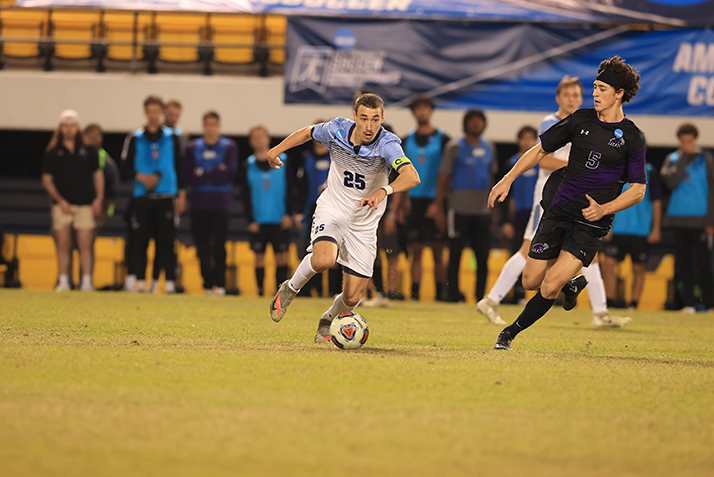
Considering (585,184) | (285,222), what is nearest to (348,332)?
(585,184)

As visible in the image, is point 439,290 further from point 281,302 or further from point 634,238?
point 281,302

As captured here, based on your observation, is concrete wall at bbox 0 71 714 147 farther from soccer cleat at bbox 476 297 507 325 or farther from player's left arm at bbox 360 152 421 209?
player's left arm at bbox 360 152 421 209

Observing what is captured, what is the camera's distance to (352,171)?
6.20m

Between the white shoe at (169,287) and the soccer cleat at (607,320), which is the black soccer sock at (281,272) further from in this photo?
the soccer cleat at (607,320)

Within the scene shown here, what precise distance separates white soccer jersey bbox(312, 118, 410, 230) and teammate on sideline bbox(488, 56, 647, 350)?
2.95 feet

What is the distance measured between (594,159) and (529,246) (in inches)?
86.0

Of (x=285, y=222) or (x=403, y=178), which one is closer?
(x=403, y=178)

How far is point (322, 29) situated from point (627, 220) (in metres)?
6.04

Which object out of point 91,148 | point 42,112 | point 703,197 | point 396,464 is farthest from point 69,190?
point 396,464

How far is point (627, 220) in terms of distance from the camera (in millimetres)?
12133

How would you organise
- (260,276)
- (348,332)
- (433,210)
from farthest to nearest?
(260,276)
(433,210)
(348,332)

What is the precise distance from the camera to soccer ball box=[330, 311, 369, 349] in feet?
18.8

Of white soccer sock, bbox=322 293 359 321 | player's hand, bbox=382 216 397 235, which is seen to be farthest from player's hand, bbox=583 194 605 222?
player's hand, bbox=382 216 397 235

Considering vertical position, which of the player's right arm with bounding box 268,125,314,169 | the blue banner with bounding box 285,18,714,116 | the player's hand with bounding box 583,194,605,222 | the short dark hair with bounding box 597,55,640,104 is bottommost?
the player's hand with bounding box 583,194,605,222
